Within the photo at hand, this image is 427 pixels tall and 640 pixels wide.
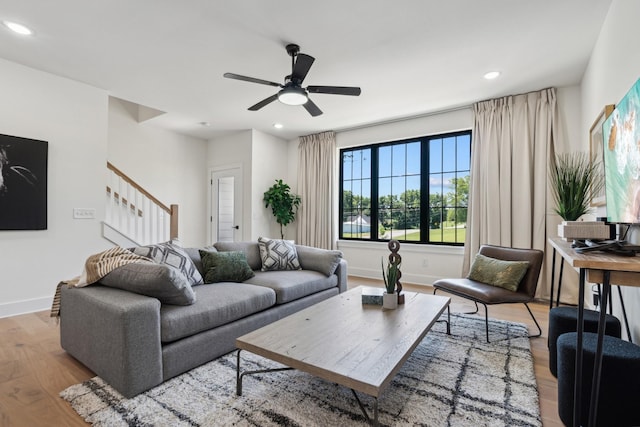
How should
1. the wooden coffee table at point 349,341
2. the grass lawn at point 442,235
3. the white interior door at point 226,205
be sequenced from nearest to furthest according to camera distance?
the wooden coffee table at point 349,341 < the grass lawn at point 442,235 < the white interior door at point 226,205

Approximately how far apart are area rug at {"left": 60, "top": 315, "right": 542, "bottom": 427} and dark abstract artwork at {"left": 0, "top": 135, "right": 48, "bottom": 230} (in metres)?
2.28

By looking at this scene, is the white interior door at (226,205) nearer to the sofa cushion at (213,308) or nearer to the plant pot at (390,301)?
the sofa cushion at (213,308)

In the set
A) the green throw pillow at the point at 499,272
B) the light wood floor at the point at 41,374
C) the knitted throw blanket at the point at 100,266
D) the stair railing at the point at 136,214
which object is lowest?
the light wood floor at the point at 41,374

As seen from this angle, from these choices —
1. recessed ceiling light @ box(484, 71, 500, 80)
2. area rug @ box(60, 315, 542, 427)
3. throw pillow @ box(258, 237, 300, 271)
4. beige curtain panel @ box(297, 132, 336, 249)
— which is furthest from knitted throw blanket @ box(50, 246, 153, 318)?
recessed ceiling light @ box(484, 71, 500, 80)

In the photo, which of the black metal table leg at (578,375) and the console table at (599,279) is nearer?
the console table at (599,279)

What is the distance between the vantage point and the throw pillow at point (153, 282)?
1.84m

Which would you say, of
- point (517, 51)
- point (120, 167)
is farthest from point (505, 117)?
point (120, 167)

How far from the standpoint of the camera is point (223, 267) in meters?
2.80

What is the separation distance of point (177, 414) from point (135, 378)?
0.33m

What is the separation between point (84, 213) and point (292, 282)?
2686 mm

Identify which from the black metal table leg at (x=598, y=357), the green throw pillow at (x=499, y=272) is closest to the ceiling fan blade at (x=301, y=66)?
the black metal table leg at (x=598, y=357)

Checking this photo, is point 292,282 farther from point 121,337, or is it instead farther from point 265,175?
point 265,175

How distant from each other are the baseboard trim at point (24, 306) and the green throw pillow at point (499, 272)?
178 inches

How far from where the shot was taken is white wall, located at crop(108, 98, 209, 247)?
502cm
